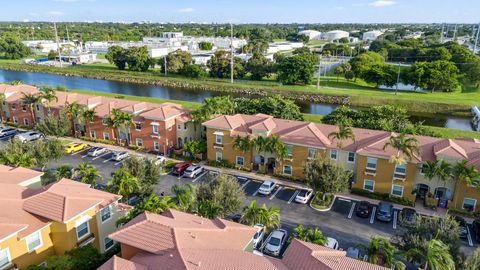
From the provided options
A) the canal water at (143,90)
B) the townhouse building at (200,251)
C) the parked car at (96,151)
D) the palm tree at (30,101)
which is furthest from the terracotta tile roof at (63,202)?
the canal water at (143,90)

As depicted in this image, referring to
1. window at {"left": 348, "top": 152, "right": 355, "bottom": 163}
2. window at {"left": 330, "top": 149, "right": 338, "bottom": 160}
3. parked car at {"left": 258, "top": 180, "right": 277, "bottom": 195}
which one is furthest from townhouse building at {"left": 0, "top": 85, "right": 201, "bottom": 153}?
window at {"left": 348, "top": 152, "right": 355, "bottom": 163}

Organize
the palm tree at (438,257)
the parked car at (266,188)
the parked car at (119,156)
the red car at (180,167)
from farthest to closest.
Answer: the parked car at (119,156), the red car at (180,167), the parked car at (266,188), the palm tree at (438,257)

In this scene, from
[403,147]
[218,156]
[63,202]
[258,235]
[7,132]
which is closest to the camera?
[63,202]

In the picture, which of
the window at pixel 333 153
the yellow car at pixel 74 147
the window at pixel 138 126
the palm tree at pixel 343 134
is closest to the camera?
the palm tree at pixel 343 134

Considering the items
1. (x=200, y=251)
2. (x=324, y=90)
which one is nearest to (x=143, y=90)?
(x=324, y=90)

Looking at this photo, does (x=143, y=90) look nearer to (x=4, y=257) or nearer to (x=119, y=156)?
(x=119, y=156)

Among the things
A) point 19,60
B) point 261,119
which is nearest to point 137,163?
point 261,119

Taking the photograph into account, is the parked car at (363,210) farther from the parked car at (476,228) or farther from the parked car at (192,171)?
the parked car at (192,171)

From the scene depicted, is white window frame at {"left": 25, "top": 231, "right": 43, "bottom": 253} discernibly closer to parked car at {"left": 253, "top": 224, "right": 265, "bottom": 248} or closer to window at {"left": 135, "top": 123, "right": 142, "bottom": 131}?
parked car at {"left": 253, "top": 224, "right": 265, "bottom": 248}
